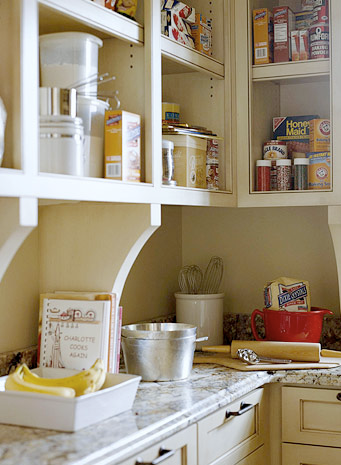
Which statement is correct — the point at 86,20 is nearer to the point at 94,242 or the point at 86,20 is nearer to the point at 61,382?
the point at 94,242

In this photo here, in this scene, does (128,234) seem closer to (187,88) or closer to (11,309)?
(11,309)

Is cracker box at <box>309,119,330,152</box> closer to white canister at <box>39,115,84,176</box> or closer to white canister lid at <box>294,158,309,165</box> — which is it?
white canister lid at <box>294,158,309,165</box>

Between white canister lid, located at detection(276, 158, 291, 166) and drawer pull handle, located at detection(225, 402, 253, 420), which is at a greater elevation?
white canister lid, located at detection(276, 158, 291, 166)

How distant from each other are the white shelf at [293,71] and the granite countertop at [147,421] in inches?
39.8

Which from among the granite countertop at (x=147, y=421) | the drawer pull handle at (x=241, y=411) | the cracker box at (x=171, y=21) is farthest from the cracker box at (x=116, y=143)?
the drawer pull handle at (x=241, y=411)

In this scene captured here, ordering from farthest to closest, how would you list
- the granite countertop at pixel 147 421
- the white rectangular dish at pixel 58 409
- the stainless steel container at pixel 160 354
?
1. the stainless steel container at pixel 160 354
2. the white rectangular dish at pixel 58 409
3. the granite countertop at pixel 147 421

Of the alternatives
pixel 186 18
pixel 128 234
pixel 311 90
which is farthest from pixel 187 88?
pixel 128 234

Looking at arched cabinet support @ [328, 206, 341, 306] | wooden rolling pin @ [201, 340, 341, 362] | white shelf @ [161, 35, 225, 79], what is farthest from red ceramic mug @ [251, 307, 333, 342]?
white shelf @ [161, 35, 225, 79]

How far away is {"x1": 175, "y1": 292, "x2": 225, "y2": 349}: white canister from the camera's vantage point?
2.76 m

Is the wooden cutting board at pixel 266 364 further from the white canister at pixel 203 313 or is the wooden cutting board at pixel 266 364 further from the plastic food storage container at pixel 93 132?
the plastic food storage container at pixel 93 132

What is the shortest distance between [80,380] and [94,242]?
0.49 meters

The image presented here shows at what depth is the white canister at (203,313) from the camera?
2.76 m

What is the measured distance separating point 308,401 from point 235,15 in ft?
4.49

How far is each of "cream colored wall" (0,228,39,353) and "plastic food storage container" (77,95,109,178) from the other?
1.32ft
